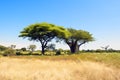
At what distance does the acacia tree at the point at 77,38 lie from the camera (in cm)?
7038

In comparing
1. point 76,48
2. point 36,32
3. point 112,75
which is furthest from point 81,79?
point 76,48

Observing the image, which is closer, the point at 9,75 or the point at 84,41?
the point at 9,75

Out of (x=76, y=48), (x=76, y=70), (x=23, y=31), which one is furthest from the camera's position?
(x=76, y=48)

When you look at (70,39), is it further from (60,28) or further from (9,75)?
(9,75)

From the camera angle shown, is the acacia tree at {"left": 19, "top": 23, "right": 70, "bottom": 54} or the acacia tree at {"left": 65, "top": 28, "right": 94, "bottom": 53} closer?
the acacia tree at {"left": 19, "top": 23, "right": 70, "bottom": 54}

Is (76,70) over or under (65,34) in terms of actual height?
under

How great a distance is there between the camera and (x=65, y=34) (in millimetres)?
62438

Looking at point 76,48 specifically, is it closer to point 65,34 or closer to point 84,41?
point 84,41

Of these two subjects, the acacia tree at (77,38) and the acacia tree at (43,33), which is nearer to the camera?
the acacia tree at (43,33)

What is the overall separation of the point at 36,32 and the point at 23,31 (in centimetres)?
574

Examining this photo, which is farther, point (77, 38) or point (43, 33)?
point (77, 38)

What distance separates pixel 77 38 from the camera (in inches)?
2788

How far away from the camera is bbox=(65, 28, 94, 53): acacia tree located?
70.4 meters

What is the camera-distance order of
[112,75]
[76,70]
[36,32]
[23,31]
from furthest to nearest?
1. [23,31]
2. [36,32]
3. [76,70]
4. [112,75]
